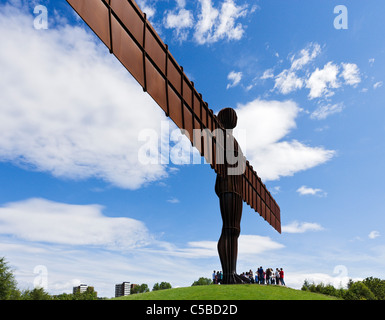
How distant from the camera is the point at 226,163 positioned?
17219 mm

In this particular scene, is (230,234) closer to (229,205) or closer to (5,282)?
(229,205)

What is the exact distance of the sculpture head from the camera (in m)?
17.4

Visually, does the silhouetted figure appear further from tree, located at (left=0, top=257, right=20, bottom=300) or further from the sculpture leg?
tree, located at (left=0, top=257, right=20, bottom=300)

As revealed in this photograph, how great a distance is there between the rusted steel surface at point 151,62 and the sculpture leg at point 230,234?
5.65 feet

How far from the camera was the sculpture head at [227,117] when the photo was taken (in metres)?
17.4

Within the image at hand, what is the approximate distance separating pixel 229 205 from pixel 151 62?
7942mm

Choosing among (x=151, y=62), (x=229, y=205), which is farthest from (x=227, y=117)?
(x=151, y=62)

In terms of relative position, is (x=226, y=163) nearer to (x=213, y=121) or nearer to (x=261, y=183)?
(x=213, y=121)

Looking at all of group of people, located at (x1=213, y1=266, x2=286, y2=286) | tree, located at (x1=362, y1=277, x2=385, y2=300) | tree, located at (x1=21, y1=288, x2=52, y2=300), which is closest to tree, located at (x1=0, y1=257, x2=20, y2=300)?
tree, located at (x1=21, y1=288, x2=52, y2=300)

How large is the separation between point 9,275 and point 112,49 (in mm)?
39738

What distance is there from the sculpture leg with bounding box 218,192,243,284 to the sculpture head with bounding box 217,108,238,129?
3.44m

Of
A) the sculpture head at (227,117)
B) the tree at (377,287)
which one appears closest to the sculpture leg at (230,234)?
the sculpture head at (227,117)
